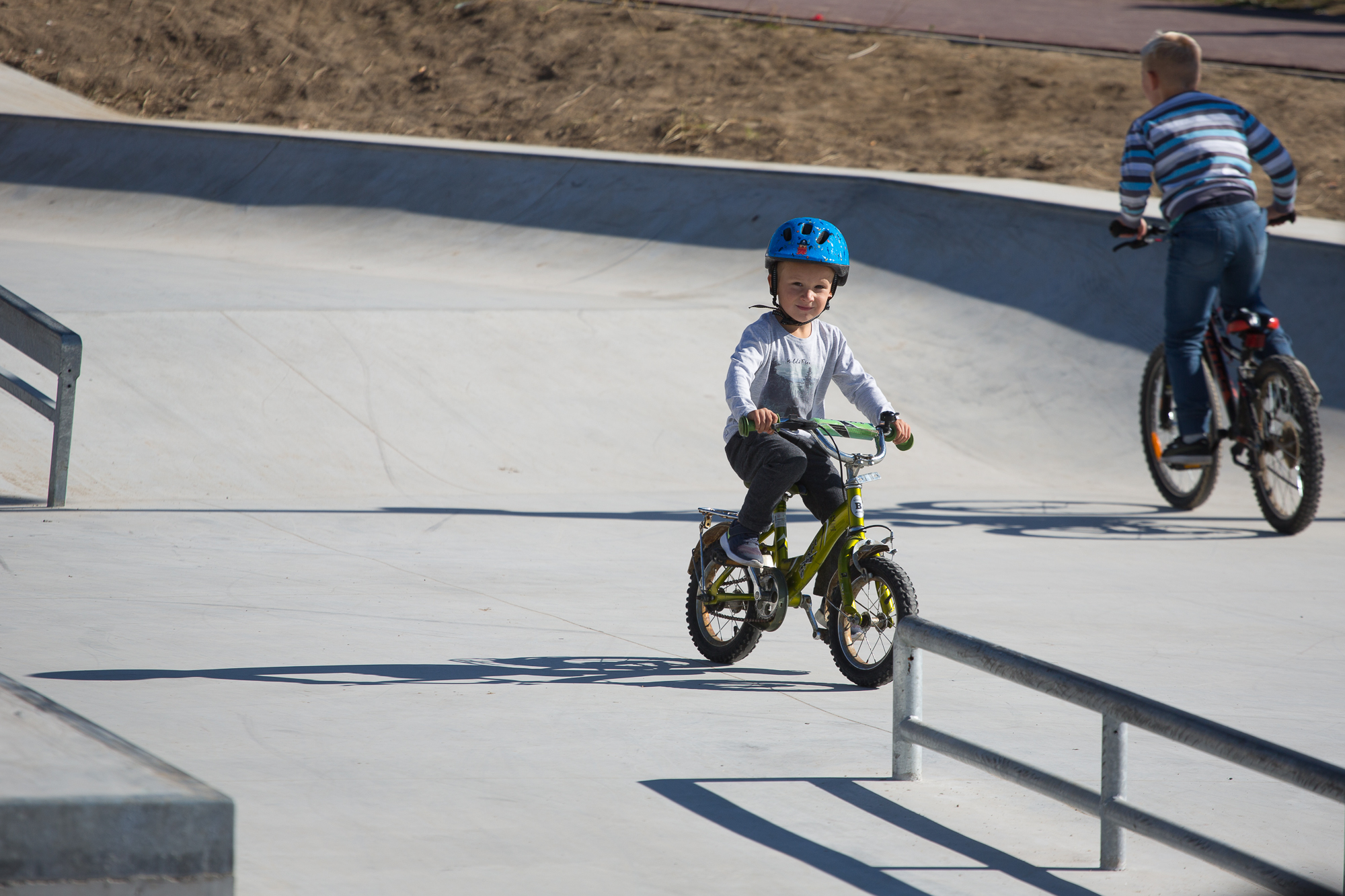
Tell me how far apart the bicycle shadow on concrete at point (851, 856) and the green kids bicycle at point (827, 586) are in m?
0.74

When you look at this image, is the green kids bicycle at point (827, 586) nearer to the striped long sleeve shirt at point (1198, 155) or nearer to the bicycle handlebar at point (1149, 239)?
the bicycle handlebar at point (1149, 239)

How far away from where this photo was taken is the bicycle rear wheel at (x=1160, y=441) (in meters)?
7.77

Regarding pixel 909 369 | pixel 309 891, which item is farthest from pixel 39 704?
pixel 909 369

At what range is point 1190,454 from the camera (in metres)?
7.41

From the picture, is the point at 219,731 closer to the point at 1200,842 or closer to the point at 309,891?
the point at 309,891

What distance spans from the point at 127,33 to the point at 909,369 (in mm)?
16353

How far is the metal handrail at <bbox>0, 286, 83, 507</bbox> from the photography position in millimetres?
6668

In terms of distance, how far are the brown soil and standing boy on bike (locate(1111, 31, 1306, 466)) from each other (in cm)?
721

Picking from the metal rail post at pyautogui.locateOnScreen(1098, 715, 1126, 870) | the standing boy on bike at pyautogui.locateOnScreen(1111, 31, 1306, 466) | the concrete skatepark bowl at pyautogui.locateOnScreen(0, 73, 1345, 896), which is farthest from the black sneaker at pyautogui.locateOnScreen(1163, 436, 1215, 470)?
the metal rail post at pyautogui.locateOnScreen(1098, 715, 1126, 870)

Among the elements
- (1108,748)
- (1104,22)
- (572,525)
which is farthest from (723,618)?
(1104,22)

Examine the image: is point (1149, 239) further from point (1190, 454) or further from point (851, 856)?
point (851, 856)

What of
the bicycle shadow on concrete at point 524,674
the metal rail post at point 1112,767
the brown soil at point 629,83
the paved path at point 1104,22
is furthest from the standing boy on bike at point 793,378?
the paved path at point 1104,22

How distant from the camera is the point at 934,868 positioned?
2969 millimetres

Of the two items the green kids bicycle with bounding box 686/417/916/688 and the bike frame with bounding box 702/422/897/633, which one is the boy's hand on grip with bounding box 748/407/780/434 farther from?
the bike frame with bounding box 702/422/897/633
